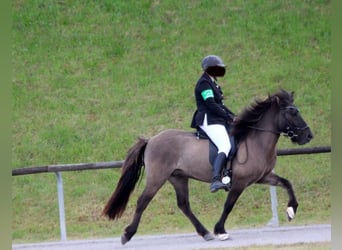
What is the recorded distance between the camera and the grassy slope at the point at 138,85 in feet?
48.8

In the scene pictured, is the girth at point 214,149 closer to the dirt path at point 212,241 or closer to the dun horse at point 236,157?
the dun horse at point 236,157

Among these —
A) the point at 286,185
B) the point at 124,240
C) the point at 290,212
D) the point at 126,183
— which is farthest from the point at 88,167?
the point at 290,212

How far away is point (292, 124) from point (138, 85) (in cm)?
1001

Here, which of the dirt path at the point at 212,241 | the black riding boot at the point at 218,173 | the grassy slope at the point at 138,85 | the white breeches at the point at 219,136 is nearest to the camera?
the dirt path at the point at 212,241

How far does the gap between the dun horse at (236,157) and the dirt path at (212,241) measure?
280 mm

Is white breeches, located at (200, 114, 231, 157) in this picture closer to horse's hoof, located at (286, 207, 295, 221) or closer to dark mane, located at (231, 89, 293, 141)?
dark mane, located at (231, 89, 293, 141)

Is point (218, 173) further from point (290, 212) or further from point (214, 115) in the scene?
point (290, 212)

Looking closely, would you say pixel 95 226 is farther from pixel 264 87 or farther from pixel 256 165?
pixel 264 87

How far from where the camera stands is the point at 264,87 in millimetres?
19344

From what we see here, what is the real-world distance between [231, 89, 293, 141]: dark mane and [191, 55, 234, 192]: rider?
0.14 m

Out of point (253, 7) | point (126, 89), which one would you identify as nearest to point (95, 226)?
point (126, 89)

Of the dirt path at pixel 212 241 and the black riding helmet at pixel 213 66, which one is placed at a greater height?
the black riding helmet at pixel 213 66

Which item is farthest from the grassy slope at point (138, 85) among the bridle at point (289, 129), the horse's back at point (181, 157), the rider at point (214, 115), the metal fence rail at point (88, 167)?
the rider at point (214, 115)

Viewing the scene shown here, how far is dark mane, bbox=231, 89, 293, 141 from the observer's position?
10258 millimetres
